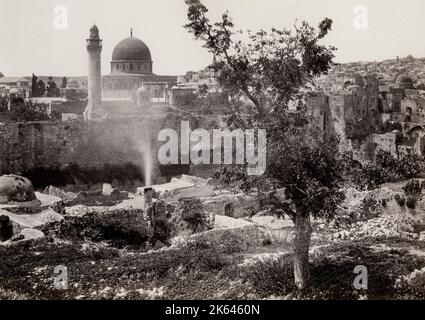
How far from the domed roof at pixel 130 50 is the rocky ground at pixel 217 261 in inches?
1185

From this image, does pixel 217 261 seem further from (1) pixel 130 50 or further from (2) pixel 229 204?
(1) pixel 130 50

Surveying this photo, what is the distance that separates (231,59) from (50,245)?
19.9 feet

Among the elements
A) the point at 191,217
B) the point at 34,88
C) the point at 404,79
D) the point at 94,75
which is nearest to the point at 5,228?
the point at 191,217

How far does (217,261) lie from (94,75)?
2447cm

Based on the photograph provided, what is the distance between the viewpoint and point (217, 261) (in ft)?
34.4

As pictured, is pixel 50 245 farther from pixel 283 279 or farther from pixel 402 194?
pixel 402 194

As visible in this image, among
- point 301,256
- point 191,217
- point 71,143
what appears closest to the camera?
point 301,256

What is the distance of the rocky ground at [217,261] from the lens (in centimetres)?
924

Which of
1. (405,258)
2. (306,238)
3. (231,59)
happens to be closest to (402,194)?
(405,258)

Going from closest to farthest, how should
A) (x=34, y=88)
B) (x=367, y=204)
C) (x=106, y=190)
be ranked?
(x=367, y=204), (x=106, y=190), (x=34, y=88)

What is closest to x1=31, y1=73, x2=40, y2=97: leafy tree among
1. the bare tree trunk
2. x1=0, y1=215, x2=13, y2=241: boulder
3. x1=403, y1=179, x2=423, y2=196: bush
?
x1=0, y1=215, x2=13, y2=241: boulder

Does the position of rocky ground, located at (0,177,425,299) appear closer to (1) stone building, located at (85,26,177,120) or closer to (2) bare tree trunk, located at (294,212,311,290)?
(2) bare tree trunk, located at (294,212,311,290)

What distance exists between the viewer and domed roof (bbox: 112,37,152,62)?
4341cm

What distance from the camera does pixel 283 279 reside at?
948 cm
